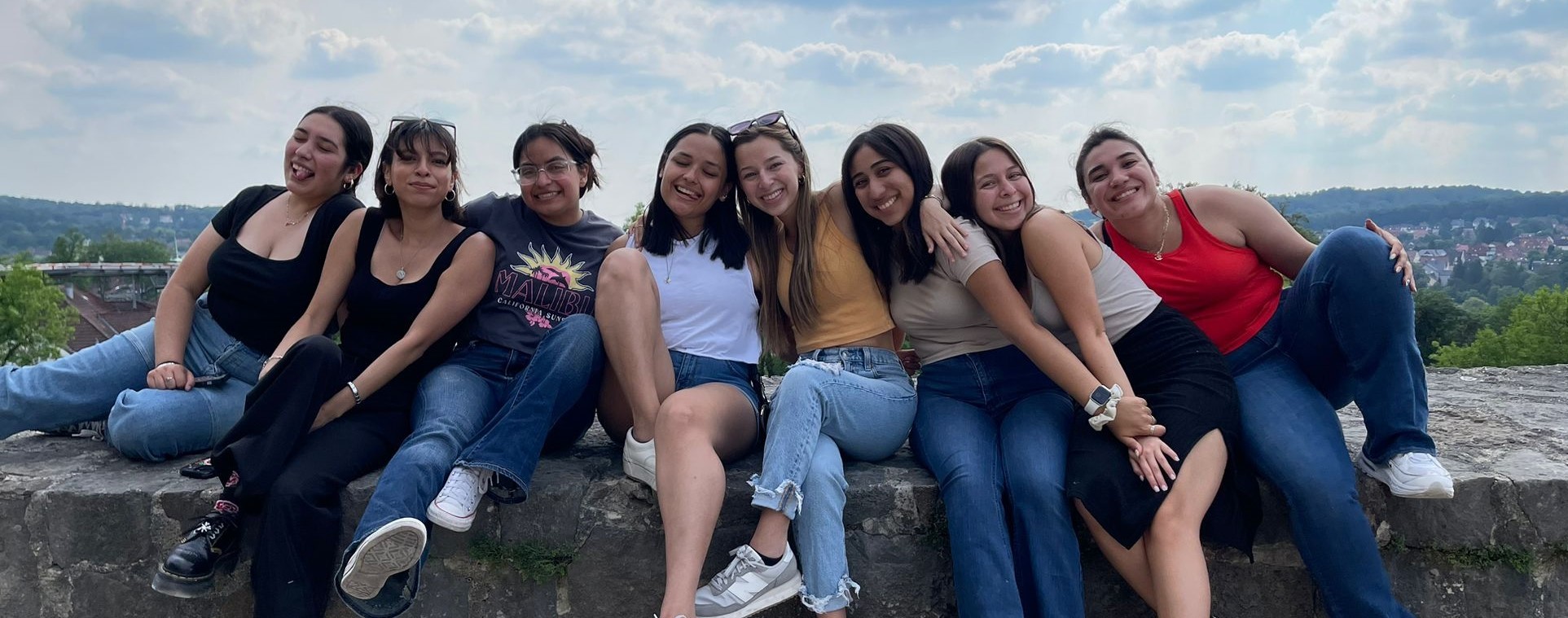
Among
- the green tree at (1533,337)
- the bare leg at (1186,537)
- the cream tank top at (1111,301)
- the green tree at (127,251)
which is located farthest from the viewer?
the green tree at (127,251)

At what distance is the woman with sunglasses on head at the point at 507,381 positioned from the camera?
2711 millimetres

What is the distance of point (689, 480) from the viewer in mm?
2711

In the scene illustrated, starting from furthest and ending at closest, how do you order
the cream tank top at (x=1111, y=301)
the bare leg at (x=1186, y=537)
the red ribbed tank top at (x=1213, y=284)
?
1. the red ribbed tank top at (x=1213, y=284)
2. the cream tank top at (x=1111, y=301)
3. the bare leg at (x=1186, y=537)

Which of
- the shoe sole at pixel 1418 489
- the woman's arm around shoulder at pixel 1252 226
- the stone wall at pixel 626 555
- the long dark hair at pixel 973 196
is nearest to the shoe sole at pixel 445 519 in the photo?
the stone wall at pixel 626 555

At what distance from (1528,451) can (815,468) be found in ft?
8.05

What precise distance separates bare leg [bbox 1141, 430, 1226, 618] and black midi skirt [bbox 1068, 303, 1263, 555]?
0.03 m

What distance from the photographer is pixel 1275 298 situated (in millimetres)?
3322

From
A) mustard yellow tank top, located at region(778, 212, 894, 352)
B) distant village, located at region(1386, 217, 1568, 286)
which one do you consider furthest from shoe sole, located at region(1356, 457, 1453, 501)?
distant village, located at region(1386, 217, 1568, 286)

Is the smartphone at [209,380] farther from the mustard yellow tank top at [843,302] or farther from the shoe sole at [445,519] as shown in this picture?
the mustard yellow tank top at [843,302]

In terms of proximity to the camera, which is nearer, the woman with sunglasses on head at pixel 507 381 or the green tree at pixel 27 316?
the woman with sunglasses on head at pixel 507 381

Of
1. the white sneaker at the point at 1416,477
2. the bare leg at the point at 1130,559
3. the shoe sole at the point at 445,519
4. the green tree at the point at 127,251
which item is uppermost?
the white sneaker at the point at 1416,477

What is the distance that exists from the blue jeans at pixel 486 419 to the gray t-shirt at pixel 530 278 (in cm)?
8

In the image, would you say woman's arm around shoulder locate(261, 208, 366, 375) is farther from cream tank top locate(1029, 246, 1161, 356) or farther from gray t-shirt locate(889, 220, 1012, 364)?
cream tank top locate(1029, 246, 1161, 356)

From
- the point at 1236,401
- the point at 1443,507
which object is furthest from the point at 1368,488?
the point at 1236,401
